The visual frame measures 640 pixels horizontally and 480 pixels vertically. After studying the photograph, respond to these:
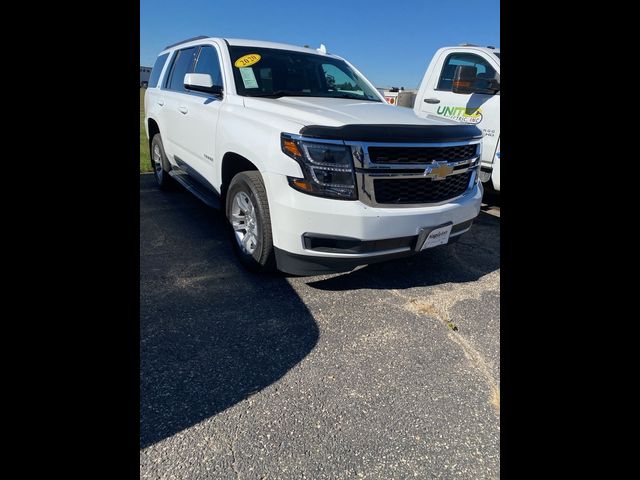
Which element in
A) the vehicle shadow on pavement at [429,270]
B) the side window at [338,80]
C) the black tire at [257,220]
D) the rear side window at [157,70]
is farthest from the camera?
the rear side window at [157,70]

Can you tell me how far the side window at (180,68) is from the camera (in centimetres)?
→ 490

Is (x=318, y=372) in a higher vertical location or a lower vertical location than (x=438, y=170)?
lower

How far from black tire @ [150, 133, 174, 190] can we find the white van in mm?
3384

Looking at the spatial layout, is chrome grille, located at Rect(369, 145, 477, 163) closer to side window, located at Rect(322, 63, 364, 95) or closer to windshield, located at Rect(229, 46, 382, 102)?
windshield, located at Rect(229, 46, 382, 102)

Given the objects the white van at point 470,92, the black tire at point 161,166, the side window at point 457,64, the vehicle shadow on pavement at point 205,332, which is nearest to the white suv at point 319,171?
the vehicle shadow on pavement at point 205,332

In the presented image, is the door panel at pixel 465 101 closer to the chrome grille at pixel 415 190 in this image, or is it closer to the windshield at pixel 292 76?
the windshield at pixel 292 76

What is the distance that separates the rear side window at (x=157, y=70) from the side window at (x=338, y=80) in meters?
2.75

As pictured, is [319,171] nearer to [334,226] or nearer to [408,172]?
[334,226]

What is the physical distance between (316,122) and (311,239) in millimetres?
782

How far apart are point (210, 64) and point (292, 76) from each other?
2.85 feet

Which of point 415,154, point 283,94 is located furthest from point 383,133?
point 283,94

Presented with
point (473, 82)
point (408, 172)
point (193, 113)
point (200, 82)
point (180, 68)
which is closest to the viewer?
point (408, 172)

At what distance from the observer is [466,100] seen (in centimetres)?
568
